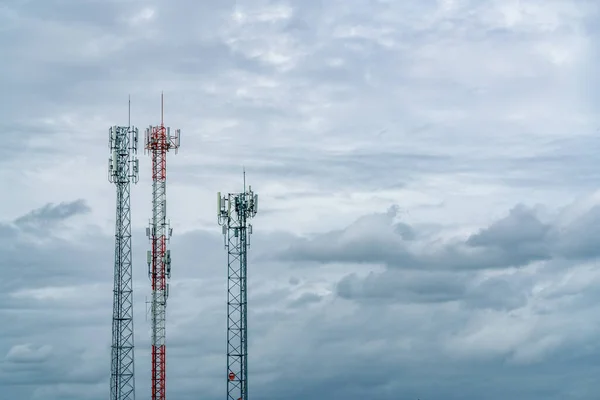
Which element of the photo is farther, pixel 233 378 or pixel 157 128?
pixel 157 128

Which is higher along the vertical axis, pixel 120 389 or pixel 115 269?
pixel 115 269

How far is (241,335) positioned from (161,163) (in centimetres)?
2974

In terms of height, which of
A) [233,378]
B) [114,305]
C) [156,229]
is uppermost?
[156,229]

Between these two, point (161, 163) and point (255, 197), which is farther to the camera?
point (161, 163)

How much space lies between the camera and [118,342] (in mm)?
186375

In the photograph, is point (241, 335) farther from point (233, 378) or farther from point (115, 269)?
point (115, 269)

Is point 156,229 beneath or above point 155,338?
above

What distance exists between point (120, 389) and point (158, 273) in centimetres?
1769

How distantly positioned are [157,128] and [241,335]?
32.8m

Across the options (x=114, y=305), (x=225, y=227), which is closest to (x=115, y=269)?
(x=114, y=305)

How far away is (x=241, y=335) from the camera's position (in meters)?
179

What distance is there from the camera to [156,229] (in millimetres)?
197625

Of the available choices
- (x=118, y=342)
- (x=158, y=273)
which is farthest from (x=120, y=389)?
(x=158, y=273)

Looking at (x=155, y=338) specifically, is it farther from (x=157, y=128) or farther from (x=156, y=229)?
(x=157, y=128)
